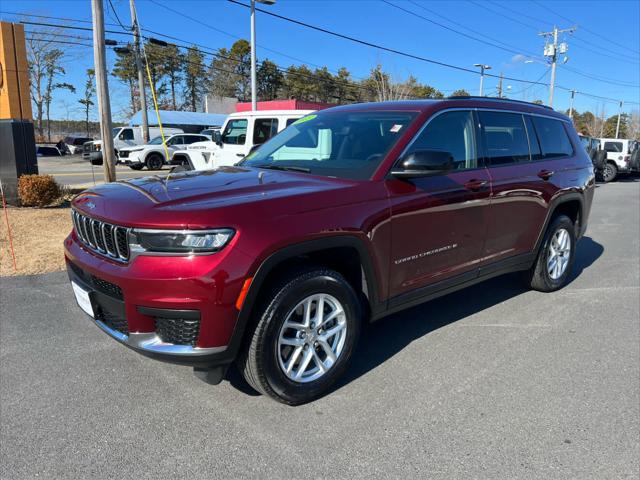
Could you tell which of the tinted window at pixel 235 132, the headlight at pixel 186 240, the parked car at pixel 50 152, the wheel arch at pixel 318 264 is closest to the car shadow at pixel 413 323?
the wheel arch at pixel 318 264

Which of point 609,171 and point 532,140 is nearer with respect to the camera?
point 532,140

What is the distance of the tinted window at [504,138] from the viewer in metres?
4.11

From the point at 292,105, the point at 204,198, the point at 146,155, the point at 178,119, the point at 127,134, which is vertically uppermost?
the point at 178,119

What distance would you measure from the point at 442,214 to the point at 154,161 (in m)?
21.2

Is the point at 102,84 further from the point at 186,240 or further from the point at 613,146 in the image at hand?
the point at 613,146

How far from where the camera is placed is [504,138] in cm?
431

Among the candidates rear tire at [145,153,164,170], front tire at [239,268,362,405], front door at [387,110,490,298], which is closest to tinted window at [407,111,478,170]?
front door at [387,110,490,298]

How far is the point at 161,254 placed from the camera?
8.13 feet

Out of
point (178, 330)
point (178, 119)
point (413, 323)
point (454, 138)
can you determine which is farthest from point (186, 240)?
point (178, 119)

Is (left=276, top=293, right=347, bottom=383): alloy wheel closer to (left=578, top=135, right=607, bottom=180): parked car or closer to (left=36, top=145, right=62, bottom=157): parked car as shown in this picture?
(left=578, top=135, right=607, bottom=180): parked car

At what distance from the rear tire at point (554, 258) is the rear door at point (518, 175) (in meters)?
0.33

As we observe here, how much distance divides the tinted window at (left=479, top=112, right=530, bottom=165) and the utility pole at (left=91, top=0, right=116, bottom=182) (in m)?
Answer: 8.58

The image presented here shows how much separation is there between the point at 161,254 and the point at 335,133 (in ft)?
6.29

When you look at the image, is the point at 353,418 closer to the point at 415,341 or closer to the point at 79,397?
the point at 415,341
